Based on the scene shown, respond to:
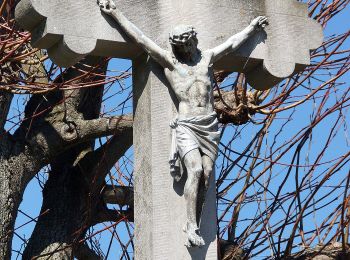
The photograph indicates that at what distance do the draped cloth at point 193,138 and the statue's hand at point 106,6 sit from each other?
75cm

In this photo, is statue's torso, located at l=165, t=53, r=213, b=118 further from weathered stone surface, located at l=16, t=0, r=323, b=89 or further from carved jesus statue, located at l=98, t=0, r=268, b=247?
weathered stone surface, located at l=16, t=0, r=323, b=89

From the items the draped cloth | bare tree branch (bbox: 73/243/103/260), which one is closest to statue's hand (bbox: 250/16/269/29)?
the draped cloth

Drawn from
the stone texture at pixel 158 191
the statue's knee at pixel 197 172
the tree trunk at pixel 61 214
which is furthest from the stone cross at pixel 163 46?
the tree trunk at pixel 61 214

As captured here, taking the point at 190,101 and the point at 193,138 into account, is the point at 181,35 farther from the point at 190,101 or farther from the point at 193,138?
the point at 193,138

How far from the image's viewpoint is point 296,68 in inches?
292

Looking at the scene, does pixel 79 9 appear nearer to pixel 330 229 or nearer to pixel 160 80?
pixel 160 80

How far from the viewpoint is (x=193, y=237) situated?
21.5 ft

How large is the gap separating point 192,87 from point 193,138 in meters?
0.31

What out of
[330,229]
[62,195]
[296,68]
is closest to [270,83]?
[296,68]

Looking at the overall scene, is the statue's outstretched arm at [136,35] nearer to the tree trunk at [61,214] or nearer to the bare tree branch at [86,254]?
the tree trunk at [61,214]

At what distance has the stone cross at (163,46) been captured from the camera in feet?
21.9

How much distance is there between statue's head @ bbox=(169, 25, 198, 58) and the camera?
6852 mm

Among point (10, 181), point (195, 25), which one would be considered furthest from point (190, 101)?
point (10, 181)

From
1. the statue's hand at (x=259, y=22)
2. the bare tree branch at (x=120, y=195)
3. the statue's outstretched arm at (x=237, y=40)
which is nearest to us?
the statue's outstretched arm at (x=237, y=40)
